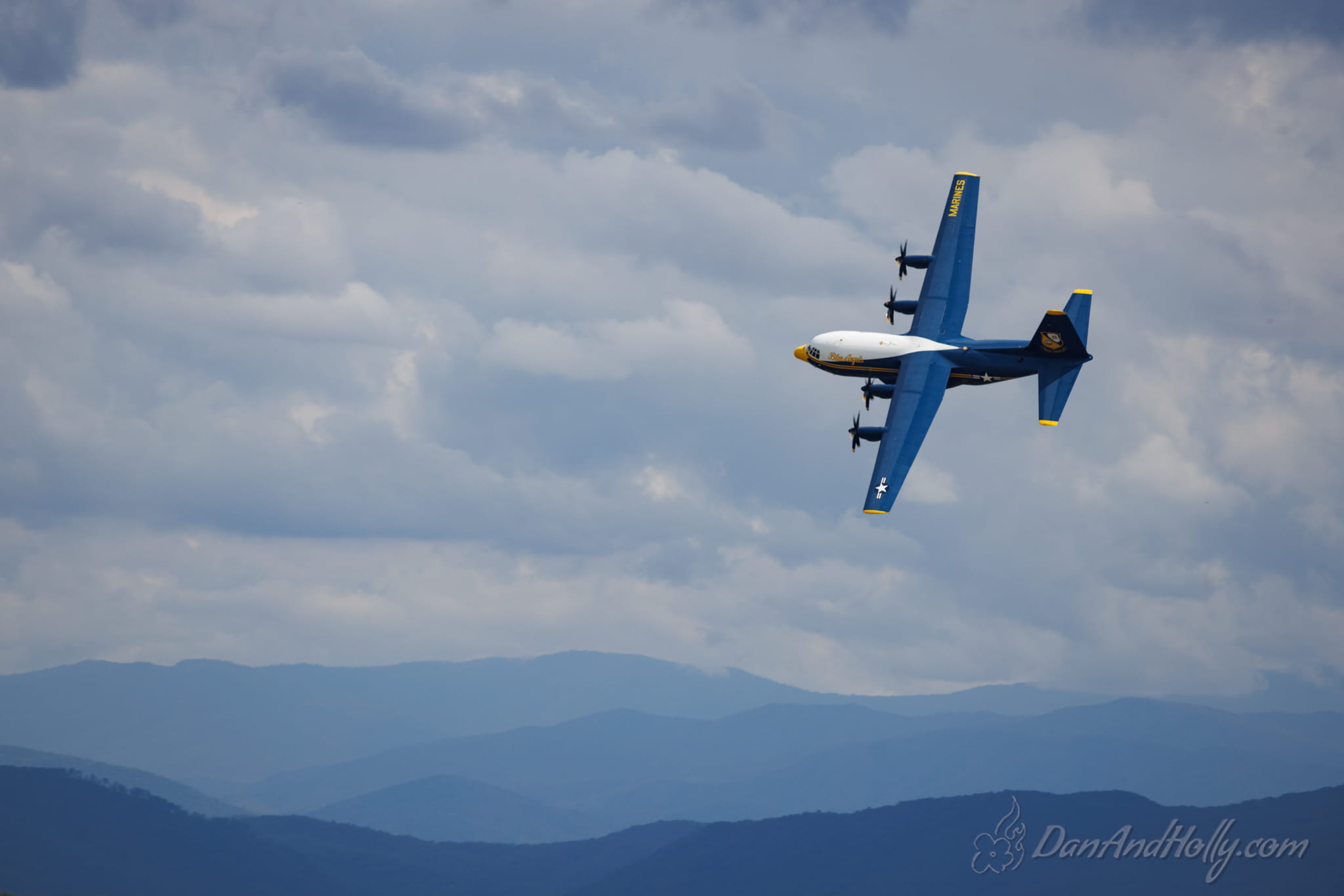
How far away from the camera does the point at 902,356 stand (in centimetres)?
11062

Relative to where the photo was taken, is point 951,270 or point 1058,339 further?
point 951,270

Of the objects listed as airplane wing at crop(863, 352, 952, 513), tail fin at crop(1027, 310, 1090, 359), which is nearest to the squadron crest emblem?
tail fin at crop(1027, 310, 1090, 359)

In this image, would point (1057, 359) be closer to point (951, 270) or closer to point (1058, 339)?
point (1058, 339)

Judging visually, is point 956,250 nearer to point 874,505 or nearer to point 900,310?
point 900,310

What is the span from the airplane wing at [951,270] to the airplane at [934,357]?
84 mm

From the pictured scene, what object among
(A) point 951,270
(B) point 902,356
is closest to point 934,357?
(B) point 902,356

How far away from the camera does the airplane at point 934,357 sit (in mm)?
105250

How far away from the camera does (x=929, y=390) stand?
108125 millimetres

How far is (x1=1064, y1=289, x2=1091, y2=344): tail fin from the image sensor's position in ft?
349

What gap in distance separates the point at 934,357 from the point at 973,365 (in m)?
3.33

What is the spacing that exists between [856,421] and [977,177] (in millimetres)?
31183

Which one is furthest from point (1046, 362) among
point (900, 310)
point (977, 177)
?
point (977, 177)

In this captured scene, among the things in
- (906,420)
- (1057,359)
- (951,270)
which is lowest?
(906,420)

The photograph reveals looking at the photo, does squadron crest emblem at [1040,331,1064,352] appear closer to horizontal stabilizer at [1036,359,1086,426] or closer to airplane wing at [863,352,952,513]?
horizontal stabilizer at [1036,359,1086,426]
